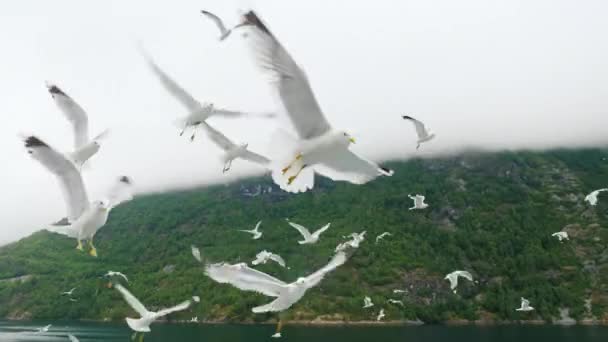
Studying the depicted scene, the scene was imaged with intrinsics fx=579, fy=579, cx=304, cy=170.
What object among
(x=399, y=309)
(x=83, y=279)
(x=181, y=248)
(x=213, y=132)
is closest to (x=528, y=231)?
(x=399, y=309)

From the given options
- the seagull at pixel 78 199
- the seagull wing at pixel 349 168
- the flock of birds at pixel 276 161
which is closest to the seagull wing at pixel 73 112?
the flock of birds at pixel 276 161

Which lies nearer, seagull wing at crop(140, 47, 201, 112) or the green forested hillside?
seagull wing at crop(140, 47, 201, 112)

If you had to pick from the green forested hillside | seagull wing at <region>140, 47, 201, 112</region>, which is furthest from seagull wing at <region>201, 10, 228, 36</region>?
the green forested hillside

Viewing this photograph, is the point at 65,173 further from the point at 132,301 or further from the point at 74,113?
the point at 132,301

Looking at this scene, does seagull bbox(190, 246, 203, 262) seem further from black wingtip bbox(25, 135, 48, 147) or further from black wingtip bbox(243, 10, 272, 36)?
black wingtip bbox(243, 10, 272, 36)

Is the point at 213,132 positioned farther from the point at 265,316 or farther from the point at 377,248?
the point at 377,248

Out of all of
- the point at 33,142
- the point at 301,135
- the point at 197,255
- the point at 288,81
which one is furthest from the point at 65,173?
the point at 288,81
